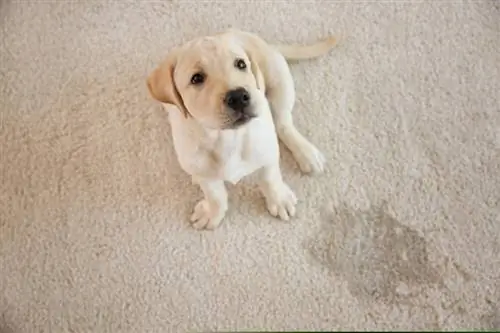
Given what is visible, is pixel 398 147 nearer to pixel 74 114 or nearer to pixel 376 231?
pixel 376 231

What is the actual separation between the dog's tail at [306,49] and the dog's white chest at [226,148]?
0.38m

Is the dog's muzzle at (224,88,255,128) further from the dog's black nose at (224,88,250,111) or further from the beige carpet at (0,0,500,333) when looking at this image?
the beige carpet at (0,0,500,333)

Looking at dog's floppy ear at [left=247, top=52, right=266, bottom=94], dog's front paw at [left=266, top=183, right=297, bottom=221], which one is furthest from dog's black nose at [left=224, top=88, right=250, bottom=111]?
dog's front paw at [left=266, top=183, right=297, bottom=221]

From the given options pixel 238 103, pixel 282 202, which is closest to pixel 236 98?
pixel 238 103

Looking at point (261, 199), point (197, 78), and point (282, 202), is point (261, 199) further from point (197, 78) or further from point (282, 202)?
point (197, 78)

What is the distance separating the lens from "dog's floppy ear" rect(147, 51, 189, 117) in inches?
53.6

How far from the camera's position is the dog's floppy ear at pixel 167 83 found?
1.36 metres

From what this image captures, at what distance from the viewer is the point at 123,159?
1879 millimetres

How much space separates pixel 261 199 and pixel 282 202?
A: 83 mm

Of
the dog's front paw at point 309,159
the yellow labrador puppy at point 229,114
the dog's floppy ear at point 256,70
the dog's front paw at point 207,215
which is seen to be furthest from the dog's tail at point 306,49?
the dog's front paw at point 207,215

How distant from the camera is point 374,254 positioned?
1.68m

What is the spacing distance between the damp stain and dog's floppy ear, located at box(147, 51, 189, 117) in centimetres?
57

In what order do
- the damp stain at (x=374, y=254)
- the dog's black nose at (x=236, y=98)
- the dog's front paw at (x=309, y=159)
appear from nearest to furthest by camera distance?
the dog's black nose at (x=236, y=98), the damp stain at (x=374, y=254), the dog's front paw at (x=309, y=159)

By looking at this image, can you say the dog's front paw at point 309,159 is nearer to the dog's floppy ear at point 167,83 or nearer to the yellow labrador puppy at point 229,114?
the yellow labrador puppy at point 229,114
